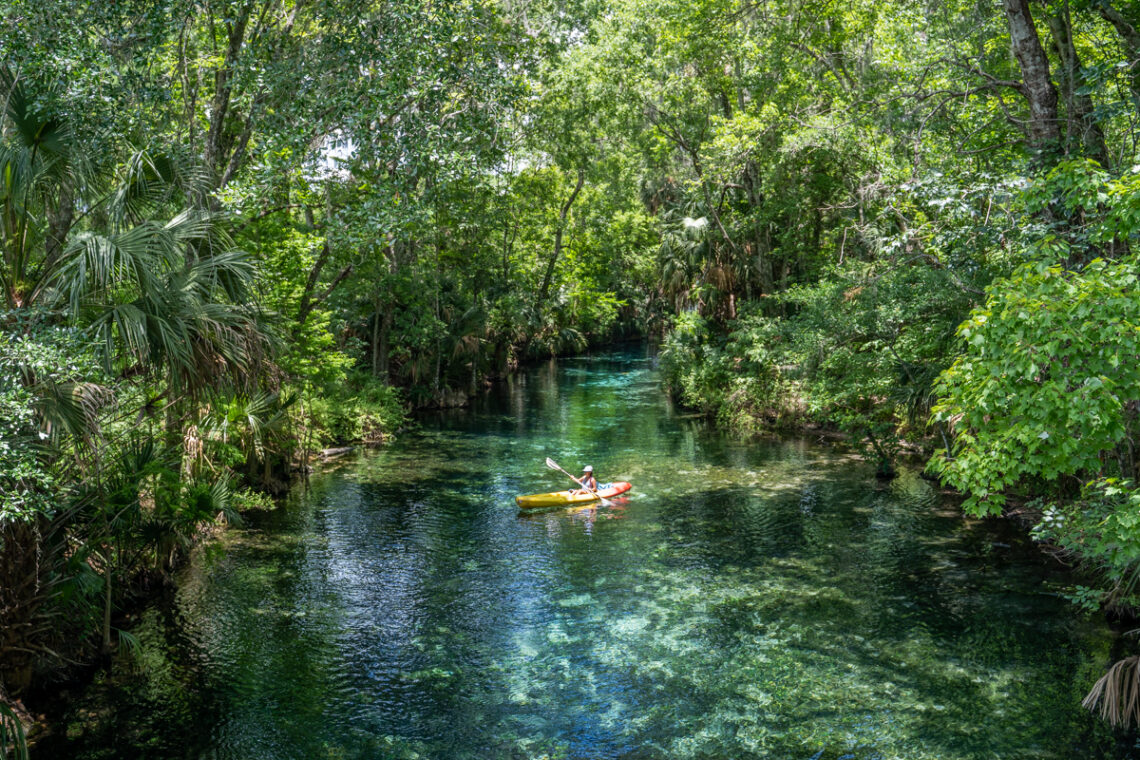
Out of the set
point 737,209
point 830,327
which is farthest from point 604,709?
point 737,209

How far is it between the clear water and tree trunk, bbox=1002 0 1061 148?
6.57 m

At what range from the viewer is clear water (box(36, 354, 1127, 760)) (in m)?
8.35

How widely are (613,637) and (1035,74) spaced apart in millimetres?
9354

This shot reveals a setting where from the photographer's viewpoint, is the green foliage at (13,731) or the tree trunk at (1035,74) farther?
the tree trunk at (1035,74)

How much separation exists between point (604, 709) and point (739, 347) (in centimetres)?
2001

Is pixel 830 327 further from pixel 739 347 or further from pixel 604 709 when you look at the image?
pixel 604 709

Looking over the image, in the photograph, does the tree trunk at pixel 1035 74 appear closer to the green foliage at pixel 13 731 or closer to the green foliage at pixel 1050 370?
the green foliage at pixel 1050 370

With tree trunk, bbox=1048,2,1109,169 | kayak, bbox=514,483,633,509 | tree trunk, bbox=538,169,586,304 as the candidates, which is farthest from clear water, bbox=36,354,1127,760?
tree trunk, bbox=538,169,586,304

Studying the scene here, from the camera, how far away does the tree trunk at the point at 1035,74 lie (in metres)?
10.5

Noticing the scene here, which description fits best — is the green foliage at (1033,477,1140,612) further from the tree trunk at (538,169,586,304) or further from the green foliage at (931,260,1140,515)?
the tree trunk at (538,169,586,304)

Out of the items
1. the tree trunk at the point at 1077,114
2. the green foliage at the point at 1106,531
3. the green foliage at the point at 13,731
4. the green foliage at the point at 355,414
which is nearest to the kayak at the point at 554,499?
the green foliage at the point at 355,414

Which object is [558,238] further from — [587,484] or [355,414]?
[587,484]

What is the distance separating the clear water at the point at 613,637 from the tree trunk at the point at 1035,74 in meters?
6.57

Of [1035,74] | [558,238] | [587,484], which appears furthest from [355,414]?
[558,238]
